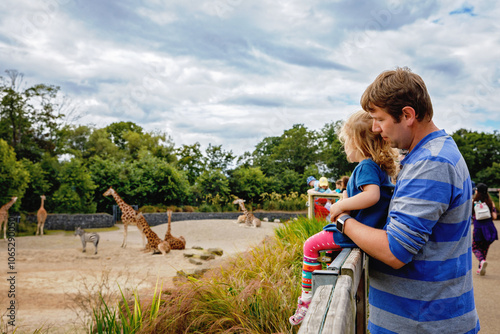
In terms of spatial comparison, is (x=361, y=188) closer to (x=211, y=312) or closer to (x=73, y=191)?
(x=211, y=312)

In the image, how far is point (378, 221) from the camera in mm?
1909

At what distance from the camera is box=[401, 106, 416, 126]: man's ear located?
1.47m

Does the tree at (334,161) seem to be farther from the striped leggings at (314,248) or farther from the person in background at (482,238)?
the striped leggings at (314,248)

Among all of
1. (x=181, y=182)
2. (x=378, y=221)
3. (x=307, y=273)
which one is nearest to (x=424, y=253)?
(x=378, y=221)

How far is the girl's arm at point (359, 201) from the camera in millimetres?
1817

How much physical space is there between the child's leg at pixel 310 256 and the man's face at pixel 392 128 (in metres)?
0.70

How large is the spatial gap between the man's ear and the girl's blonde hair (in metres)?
0.59

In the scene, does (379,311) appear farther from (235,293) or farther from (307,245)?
(235,293)

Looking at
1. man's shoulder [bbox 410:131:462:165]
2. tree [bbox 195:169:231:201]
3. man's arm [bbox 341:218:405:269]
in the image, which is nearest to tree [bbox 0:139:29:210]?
tree [bbox 195:169:231:201]

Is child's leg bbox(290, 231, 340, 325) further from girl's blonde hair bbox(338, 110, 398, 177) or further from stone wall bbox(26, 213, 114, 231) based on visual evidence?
stone wall bbox(26, 213, 114, 231)

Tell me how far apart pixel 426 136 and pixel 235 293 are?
7.85 feet

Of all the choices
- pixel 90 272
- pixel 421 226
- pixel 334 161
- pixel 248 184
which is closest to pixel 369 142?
pixel 421 226

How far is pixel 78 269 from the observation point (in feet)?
26.7

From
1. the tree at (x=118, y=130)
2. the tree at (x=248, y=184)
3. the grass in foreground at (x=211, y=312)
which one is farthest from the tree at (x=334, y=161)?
the grass in foreground at (x=211, y=312)
